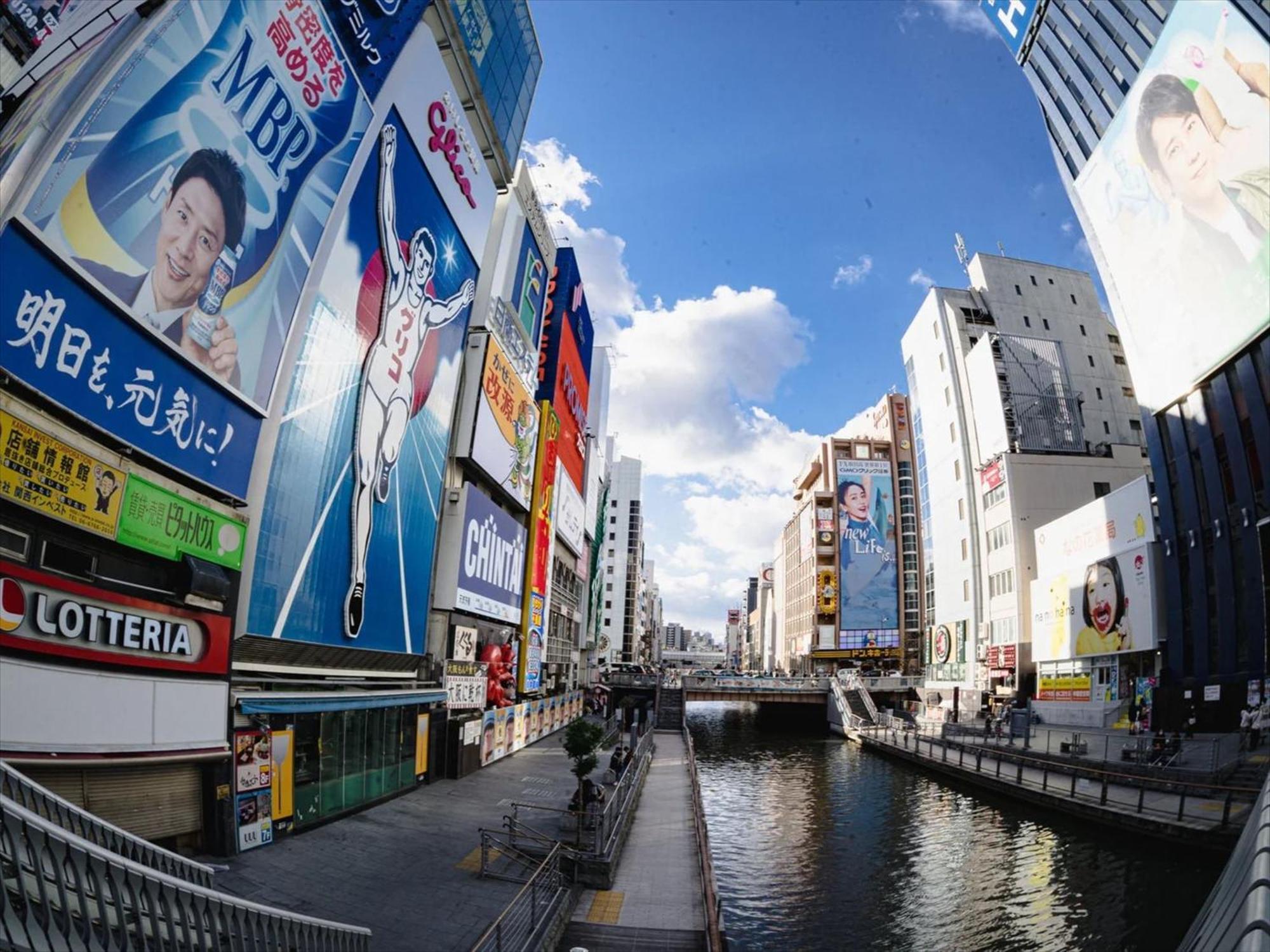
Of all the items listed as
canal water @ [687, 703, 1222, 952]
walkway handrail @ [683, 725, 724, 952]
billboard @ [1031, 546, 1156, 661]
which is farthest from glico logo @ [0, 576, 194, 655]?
billboard @ [1031, 546, 1156, 661]

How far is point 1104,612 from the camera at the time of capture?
44.4 m

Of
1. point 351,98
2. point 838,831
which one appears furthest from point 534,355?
point 838,831

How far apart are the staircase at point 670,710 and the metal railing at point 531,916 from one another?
40.3 meters

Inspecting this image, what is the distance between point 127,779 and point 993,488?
64.5m

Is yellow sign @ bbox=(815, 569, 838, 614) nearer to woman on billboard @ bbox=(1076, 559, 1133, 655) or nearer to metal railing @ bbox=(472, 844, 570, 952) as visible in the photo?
woman on billboard @ bbox=(1076, 559, 1133, 655)

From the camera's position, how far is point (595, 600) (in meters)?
79.2

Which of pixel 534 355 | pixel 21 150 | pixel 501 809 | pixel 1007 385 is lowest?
pixel 501 809

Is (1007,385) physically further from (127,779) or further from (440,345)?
(127,779)

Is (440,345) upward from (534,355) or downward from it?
downward

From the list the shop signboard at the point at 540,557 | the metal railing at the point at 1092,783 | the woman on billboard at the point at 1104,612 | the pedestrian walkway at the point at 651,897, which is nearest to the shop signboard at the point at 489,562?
the shop signboard at the point at 540,557

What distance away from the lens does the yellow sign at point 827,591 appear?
10006 centimetres

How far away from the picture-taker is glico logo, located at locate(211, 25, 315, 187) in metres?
15.4

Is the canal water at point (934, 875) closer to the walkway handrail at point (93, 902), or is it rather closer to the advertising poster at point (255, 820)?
the advertising poster at point (255, 820)

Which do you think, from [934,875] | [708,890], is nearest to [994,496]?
[934,875]
